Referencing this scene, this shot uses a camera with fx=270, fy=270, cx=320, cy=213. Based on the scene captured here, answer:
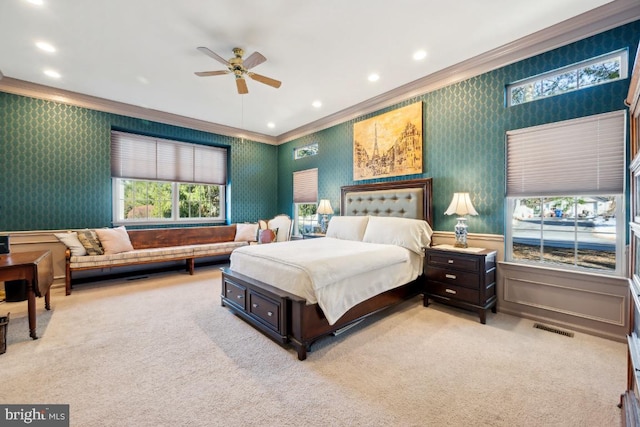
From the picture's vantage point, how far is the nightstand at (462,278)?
295 centimetres

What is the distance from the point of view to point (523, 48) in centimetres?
302

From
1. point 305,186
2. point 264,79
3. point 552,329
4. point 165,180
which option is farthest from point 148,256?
point 552,329

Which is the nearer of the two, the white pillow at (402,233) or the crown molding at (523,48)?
the crown molding at (523,48)

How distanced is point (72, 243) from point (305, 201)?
13.3ft

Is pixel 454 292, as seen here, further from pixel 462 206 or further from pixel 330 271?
pixel 330 271

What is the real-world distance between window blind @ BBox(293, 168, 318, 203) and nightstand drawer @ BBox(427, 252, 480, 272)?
10.1 feet

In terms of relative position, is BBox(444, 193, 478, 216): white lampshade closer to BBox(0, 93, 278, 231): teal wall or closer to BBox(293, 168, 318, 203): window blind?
BBox(293, 168, 318, 203): window blind

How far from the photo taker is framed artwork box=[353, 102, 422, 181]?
4.08 metres

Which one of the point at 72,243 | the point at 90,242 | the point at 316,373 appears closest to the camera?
the point at 316,373

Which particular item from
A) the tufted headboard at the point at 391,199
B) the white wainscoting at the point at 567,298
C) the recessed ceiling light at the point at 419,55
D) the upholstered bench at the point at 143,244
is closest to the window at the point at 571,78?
the recessed ceiling light at the point at 419,55

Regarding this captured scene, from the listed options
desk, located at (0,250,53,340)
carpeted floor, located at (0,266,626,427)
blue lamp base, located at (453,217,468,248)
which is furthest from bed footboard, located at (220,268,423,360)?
desk, located at (0,250,53,340)

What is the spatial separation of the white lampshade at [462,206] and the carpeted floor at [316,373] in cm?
123

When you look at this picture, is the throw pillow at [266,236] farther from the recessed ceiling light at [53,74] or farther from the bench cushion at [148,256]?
the recessed ceiling light at [53,74]

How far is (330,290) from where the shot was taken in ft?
8.05
